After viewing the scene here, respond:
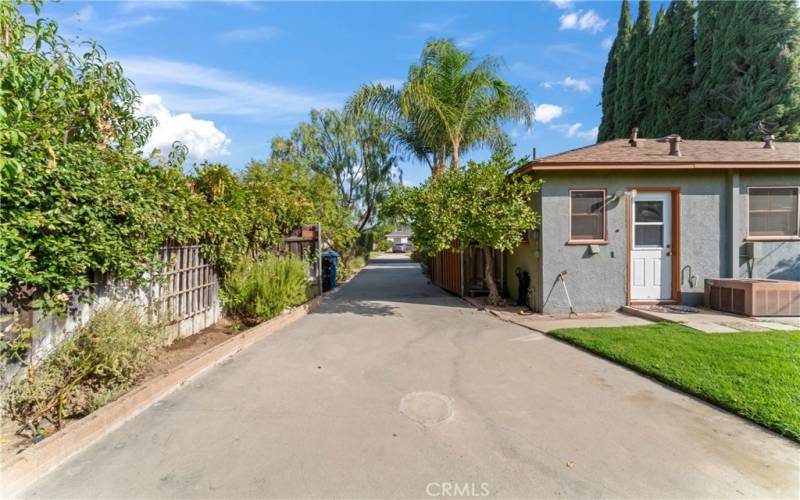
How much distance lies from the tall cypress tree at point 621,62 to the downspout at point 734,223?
19.6 metres

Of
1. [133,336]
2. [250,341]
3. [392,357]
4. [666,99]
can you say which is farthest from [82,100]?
[666,99]

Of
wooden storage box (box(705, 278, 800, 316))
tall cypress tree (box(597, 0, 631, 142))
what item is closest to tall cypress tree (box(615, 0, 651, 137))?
tall cypress tree (box(597, 0, 631, 142))

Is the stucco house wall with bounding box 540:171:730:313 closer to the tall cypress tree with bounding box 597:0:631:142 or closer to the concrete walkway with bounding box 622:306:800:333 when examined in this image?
the concrete walkway with bounding box 622:306:800:333

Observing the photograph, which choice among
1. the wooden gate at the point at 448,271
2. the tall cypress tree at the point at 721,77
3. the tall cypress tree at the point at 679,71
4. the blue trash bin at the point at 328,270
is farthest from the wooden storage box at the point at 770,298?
the tall cypress tree at the point at 679,71

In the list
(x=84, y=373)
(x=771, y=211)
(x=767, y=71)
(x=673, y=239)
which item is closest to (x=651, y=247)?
(x=673, y=239)

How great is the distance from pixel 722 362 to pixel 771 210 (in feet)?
20.5

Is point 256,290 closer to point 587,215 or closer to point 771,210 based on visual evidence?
point 587,215

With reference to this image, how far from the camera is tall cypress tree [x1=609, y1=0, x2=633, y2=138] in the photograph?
1000 inches

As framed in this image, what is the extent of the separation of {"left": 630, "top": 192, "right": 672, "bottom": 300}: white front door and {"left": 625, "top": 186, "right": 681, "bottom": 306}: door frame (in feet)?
0.23

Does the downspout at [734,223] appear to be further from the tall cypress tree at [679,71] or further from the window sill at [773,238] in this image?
the tall cypress tree at [679,71]

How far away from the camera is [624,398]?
3951 millimetres

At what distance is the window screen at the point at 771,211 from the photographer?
8336 millimetres

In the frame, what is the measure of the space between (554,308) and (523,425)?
542 cm

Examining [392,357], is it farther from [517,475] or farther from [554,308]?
[554,308]
